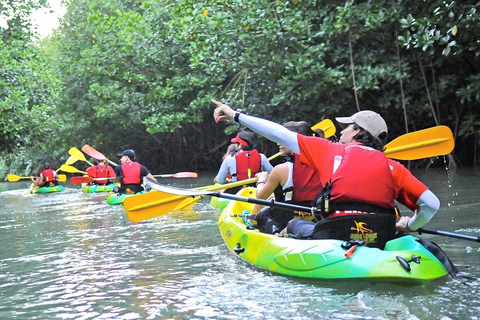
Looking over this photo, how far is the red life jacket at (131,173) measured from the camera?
39.2 feet

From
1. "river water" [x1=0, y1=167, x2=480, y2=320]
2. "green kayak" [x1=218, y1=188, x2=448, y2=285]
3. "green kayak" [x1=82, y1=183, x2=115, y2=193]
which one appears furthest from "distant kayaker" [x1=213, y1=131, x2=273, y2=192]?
"green kayak" [x1=82, y1=183, x2=115, y2=193]

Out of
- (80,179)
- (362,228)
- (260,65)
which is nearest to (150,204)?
(362,228)

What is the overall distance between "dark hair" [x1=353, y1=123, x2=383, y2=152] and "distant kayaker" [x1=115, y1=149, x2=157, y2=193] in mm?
7841

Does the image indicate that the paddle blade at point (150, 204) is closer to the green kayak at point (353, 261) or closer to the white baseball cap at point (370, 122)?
the green kayak at point (353, 261)

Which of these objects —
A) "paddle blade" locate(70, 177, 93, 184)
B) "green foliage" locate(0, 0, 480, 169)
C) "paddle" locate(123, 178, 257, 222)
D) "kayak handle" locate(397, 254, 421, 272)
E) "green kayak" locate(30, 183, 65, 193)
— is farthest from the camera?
"green kayak" locate(30, 183, 65, 193)

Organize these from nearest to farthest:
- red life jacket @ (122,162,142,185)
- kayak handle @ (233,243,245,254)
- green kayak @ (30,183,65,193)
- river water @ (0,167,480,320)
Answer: river water @ (0,167,480,320) → kayak handle @ (233,243,245,254) → red life jacket @ (122,162,142,185) → green kayak @ (30,183,65,193)

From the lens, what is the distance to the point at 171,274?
530 cm

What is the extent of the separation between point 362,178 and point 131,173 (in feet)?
26.7

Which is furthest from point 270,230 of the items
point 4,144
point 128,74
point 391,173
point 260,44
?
point 4,144

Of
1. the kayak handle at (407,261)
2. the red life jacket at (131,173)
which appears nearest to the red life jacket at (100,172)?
the red life jacket at (131,173)

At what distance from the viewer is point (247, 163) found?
9.65 metres

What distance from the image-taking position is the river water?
3957 mm

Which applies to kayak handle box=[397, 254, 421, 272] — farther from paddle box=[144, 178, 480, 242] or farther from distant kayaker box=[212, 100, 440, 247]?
paddle box=[144, 178, 480, 242]

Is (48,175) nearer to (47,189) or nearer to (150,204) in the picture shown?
(47,189)
